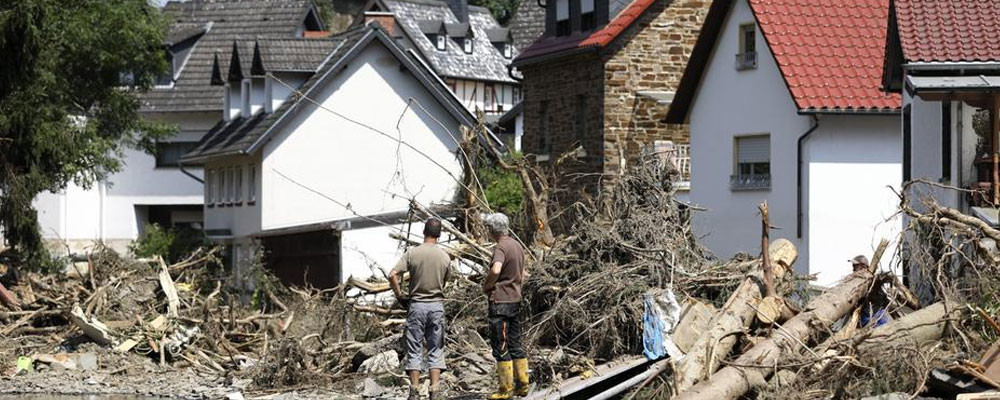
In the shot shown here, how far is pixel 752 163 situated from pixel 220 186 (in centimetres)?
1855

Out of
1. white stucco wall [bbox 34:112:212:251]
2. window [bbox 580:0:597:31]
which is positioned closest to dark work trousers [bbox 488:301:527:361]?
window [bbox 580:0:597:31]

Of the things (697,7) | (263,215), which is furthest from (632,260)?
(263,215)

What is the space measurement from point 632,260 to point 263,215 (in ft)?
80.6

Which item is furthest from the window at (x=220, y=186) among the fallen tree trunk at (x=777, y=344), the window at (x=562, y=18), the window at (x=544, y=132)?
the fallen tree trunk at (x=777, y=344)

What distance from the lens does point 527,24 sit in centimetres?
8031

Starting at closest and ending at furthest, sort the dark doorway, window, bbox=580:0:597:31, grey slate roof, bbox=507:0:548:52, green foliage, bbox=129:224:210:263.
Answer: the dark doorway, window, bbox=580:0:597:31, green foliage, bbox=129:224:210:263, grey slate roof, bbox=507:0:548:52

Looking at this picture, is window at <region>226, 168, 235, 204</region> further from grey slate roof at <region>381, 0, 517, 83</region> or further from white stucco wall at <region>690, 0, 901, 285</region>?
grey slate roof at <region>381, 0, 517, 83</region>

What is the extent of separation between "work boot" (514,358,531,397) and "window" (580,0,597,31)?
81.2 feet

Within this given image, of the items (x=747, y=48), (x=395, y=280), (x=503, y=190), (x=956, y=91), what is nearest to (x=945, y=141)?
(x=956, y=91)

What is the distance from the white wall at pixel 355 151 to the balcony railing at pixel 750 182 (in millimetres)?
10513

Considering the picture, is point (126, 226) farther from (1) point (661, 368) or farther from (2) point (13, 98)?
(1) point (661, 368)

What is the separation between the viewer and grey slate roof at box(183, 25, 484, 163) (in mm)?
41875

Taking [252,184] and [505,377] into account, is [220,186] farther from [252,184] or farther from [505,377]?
[505,377]

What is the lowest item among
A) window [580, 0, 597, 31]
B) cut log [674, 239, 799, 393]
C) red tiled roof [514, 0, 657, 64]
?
cut log [674, 239, 799, 393]
